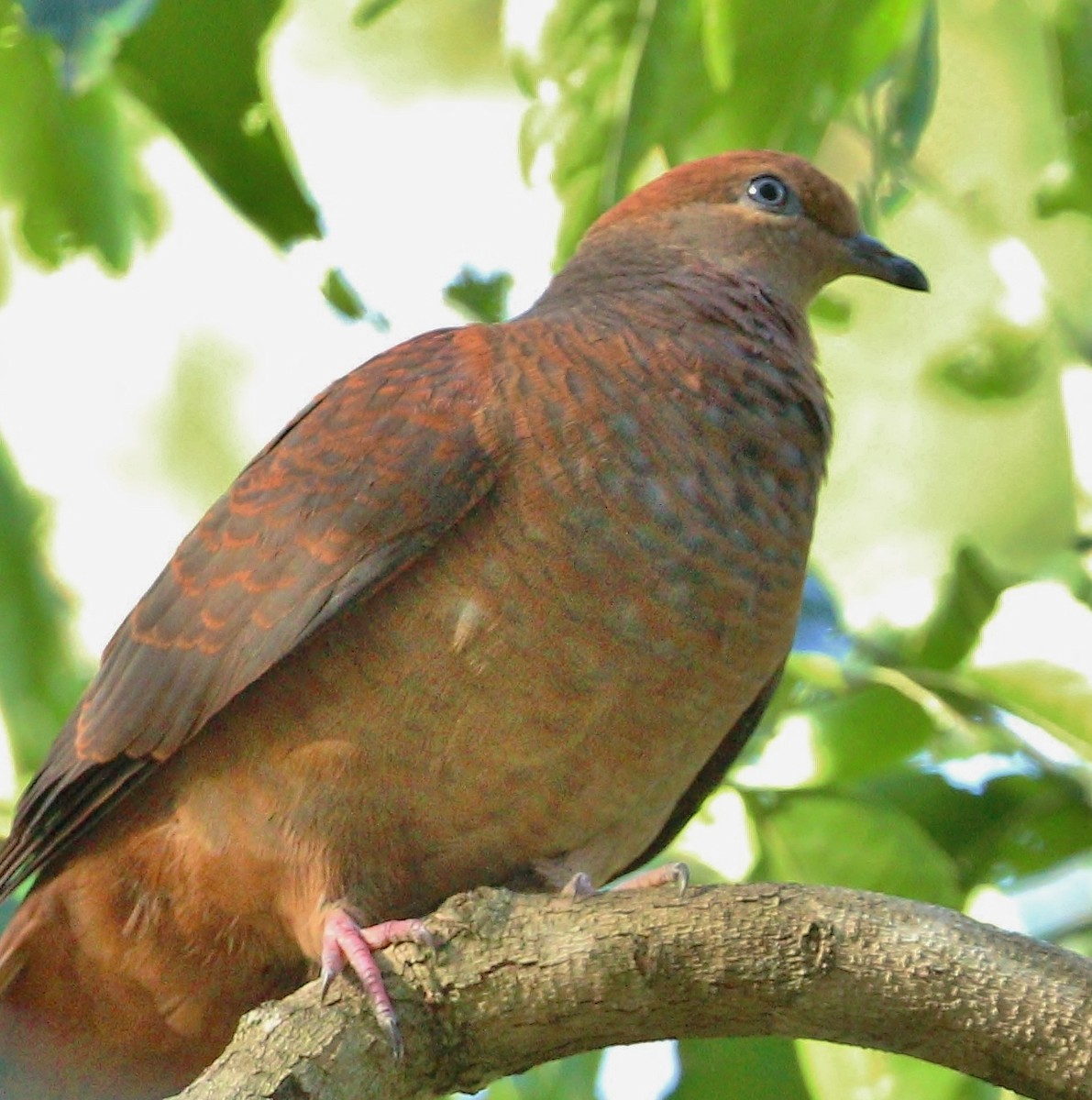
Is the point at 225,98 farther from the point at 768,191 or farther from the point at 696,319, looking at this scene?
the point at 768,191

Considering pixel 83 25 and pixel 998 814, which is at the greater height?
pixel 83 25

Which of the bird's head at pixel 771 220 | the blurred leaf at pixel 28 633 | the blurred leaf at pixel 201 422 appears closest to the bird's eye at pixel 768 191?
the bird's head at pixel 771 220

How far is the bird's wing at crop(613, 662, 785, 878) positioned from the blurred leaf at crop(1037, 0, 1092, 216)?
3.06 feet

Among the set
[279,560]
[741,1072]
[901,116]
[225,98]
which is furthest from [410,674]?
[901,116]

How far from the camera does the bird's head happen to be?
11.5ft

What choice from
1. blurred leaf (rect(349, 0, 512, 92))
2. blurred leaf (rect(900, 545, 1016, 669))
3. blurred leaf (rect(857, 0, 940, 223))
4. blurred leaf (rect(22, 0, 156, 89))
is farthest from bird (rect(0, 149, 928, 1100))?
blurred leaf (rect(22, 0, 156, 89))

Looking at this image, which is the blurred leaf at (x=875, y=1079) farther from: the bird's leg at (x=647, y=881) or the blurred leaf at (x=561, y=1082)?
the bird's leg at (x=647, y=881)

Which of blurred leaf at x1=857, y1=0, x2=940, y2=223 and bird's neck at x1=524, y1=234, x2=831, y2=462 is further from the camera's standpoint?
bird's neck at x1=524, y1=234, x2=831, y2=462

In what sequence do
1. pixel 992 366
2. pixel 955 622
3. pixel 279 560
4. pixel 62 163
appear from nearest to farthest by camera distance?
pixel 279 560
pixel 62 163
pixel 992 366
pixel 955 622

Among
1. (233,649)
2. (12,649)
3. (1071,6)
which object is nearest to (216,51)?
(233,649)

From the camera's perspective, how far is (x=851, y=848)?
10.5 ft

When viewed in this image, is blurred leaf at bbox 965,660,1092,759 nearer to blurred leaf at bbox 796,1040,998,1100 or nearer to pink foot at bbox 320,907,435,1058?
blurred leaf at bbox 796,1040,998,1100

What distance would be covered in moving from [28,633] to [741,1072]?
1452 millimetres

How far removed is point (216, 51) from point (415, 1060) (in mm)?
1381
